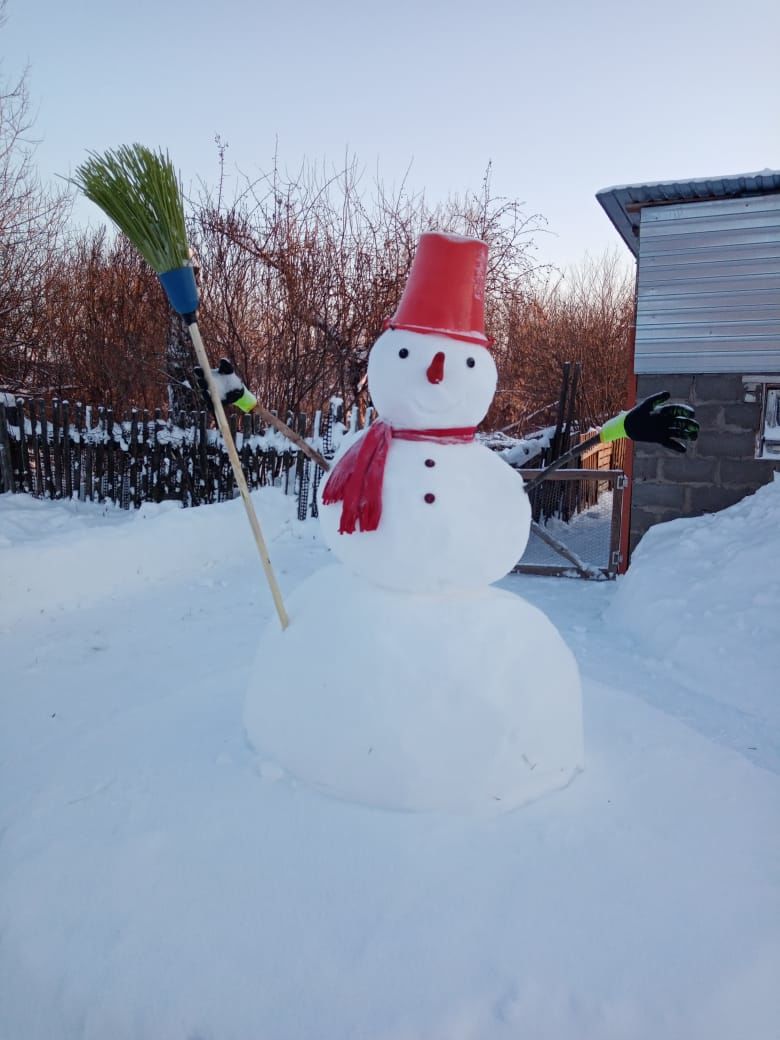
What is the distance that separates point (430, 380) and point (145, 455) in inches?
274

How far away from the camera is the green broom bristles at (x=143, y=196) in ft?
8.53

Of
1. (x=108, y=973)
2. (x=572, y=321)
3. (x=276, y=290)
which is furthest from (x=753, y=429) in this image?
(x=572, y=321)

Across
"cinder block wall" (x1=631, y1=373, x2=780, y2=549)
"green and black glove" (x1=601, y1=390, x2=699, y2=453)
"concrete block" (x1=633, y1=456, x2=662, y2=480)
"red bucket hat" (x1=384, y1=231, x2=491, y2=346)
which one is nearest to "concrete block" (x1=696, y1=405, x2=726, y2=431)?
"cinder block wall" (x1=631, y1=373, x2=780, y2=549)

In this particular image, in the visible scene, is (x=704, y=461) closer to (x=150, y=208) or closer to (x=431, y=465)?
(x=431, y=465)

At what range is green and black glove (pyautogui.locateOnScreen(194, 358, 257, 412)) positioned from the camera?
2795 mm

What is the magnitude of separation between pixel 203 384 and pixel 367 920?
6.71 feet

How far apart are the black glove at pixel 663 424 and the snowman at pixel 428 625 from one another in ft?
1.73

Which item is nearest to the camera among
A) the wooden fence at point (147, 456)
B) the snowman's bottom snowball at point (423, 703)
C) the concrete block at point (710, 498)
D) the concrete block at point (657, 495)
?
the snowman's bottom snowball at point (423, 703)

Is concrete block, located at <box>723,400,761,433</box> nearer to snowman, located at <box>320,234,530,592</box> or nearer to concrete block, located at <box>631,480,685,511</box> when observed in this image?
concrete block, located at <box>631,480,685,511</box>

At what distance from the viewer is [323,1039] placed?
Answer: 1.73m

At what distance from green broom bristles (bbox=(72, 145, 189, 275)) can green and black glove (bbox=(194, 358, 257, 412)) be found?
421 mm

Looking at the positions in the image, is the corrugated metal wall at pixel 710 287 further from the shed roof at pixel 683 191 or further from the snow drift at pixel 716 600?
the snow drift at pixel 716 600

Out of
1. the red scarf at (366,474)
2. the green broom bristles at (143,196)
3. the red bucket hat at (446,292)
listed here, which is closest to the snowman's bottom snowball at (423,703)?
the red scarf at (366,474)

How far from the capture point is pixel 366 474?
2.53 metres
